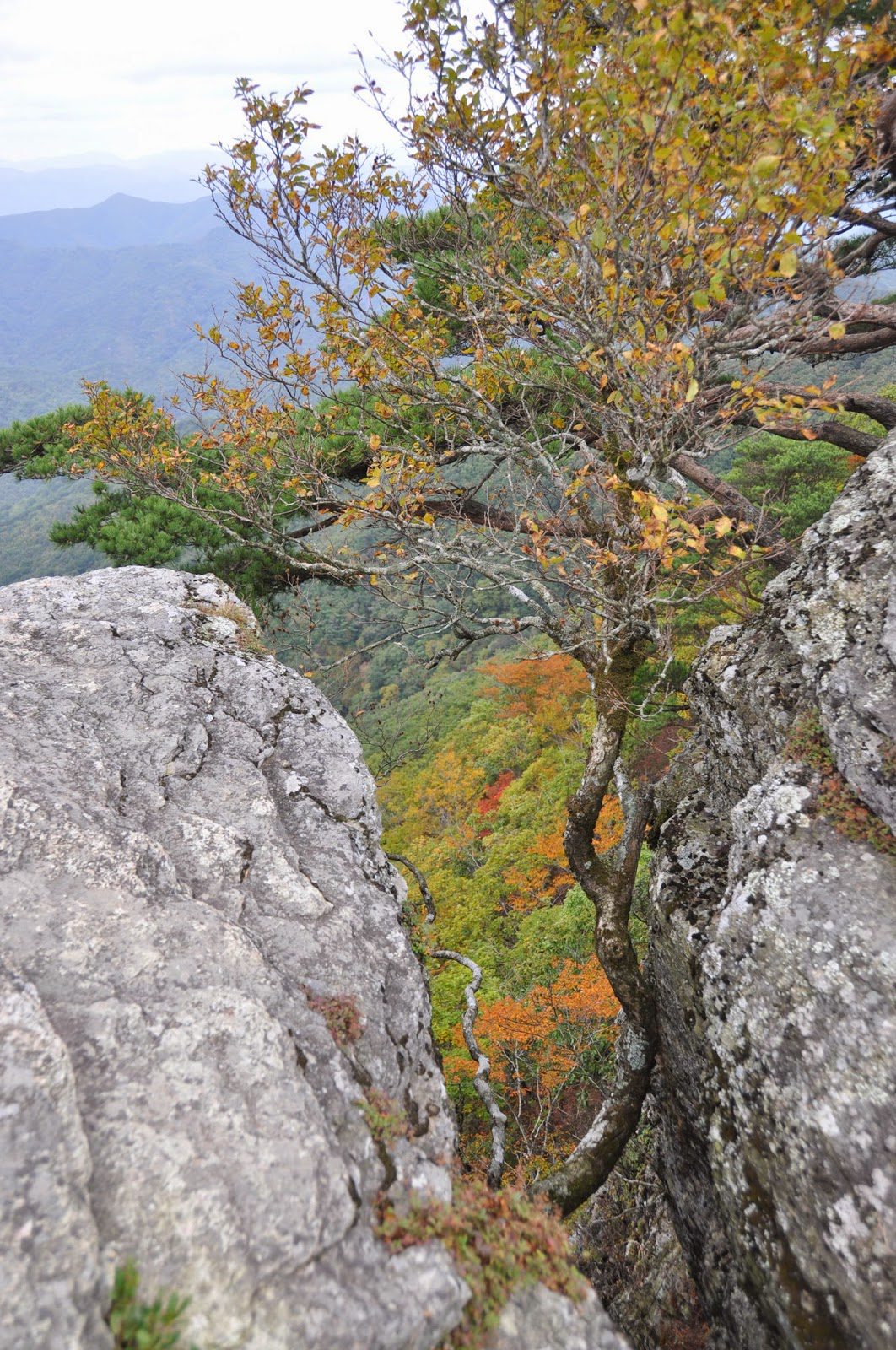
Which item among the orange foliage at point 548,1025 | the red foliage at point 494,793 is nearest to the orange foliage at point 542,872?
the orange foliage at point 548,1025

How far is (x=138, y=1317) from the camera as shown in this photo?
229cm

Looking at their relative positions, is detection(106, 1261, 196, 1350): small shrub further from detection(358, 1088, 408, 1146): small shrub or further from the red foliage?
the red foliage

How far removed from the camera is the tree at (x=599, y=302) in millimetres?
4145

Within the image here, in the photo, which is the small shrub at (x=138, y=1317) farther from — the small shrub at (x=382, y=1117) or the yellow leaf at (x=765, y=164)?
the yellow leaf at (x=765, y=164)

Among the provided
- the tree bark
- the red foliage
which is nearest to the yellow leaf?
the tree bark

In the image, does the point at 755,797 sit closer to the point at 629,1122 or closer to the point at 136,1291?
the point at 629,1122

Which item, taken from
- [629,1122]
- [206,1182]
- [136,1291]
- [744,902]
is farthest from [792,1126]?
[136,1291]

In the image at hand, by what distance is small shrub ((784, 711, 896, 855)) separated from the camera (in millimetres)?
4164

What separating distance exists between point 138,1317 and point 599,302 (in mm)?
6101

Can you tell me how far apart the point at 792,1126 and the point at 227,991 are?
3.12 m

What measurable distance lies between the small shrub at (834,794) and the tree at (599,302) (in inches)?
51.8

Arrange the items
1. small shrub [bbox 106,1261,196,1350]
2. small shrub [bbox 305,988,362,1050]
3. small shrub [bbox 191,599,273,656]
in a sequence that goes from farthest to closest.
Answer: small shrub [bbox 191,599,273,656]
small shrub [bbox 305,988,362,1050]
small shrub [bbox 106,1261,196,1350]

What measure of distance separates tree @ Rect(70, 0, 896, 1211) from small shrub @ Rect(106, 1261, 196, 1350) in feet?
12.9

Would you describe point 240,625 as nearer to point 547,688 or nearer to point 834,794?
point 834,794
